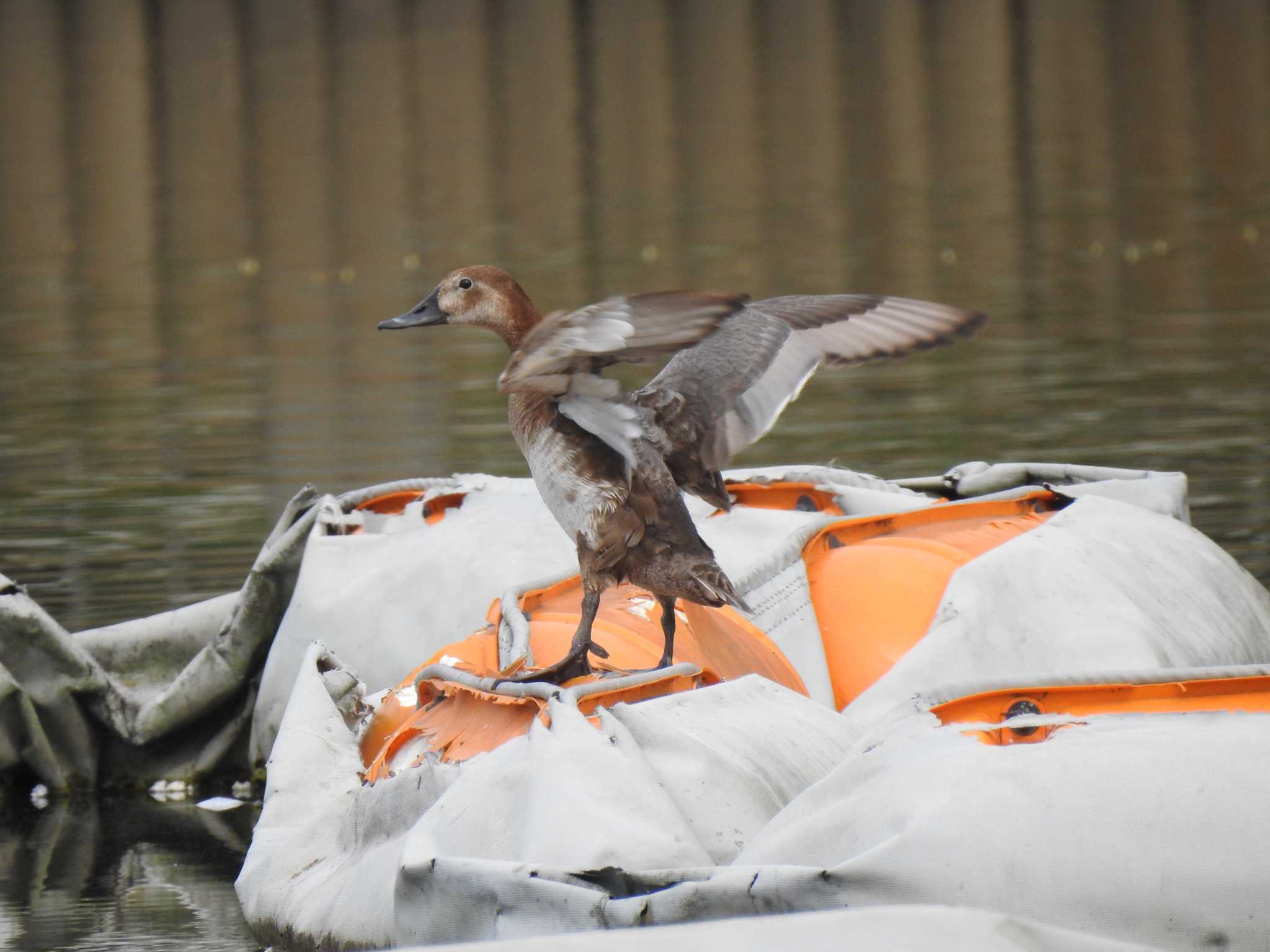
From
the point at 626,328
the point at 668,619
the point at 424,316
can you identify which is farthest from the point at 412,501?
the point at 626,328

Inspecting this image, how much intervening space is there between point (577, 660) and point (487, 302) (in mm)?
654

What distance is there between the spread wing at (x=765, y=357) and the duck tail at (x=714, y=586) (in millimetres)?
164

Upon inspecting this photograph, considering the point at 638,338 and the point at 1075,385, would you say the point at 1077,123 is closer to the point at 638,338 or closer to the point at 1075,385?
the point at 1075,385

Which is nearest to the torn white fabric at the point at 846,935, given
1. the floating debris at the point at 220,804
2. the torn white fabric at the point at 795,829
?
the torn white fabric at the point at 795,829

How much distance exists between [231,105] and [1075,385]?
23.8m

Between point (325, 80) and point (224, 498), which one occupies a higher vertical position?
point (325, 80)

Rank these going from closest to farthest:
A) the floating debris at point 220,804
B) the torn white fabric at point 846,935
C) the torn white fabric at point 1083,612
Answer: the torn white fabric at point 846,935, the torn white fabric at point 1083,612, the floating debris at point 220,804

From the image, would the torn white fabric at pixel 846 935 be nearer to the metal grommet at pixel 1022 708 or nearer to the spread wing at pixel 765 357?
the metal grommet at pixel 1022 708

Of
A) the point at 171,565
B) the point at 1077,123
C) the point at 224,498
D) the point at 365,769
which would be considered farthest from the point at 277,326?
the point at 1077,123

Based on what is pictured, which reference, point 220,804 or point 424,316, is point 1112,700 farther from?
point 220,804

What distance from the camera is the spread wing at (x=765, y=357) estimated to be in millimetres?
3363

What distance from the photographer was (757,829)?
290 centimetres

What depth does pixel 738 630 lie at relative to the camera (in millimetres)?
3773

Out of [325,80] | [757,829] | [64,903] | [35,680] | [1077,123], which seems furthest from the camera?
[325,80]
